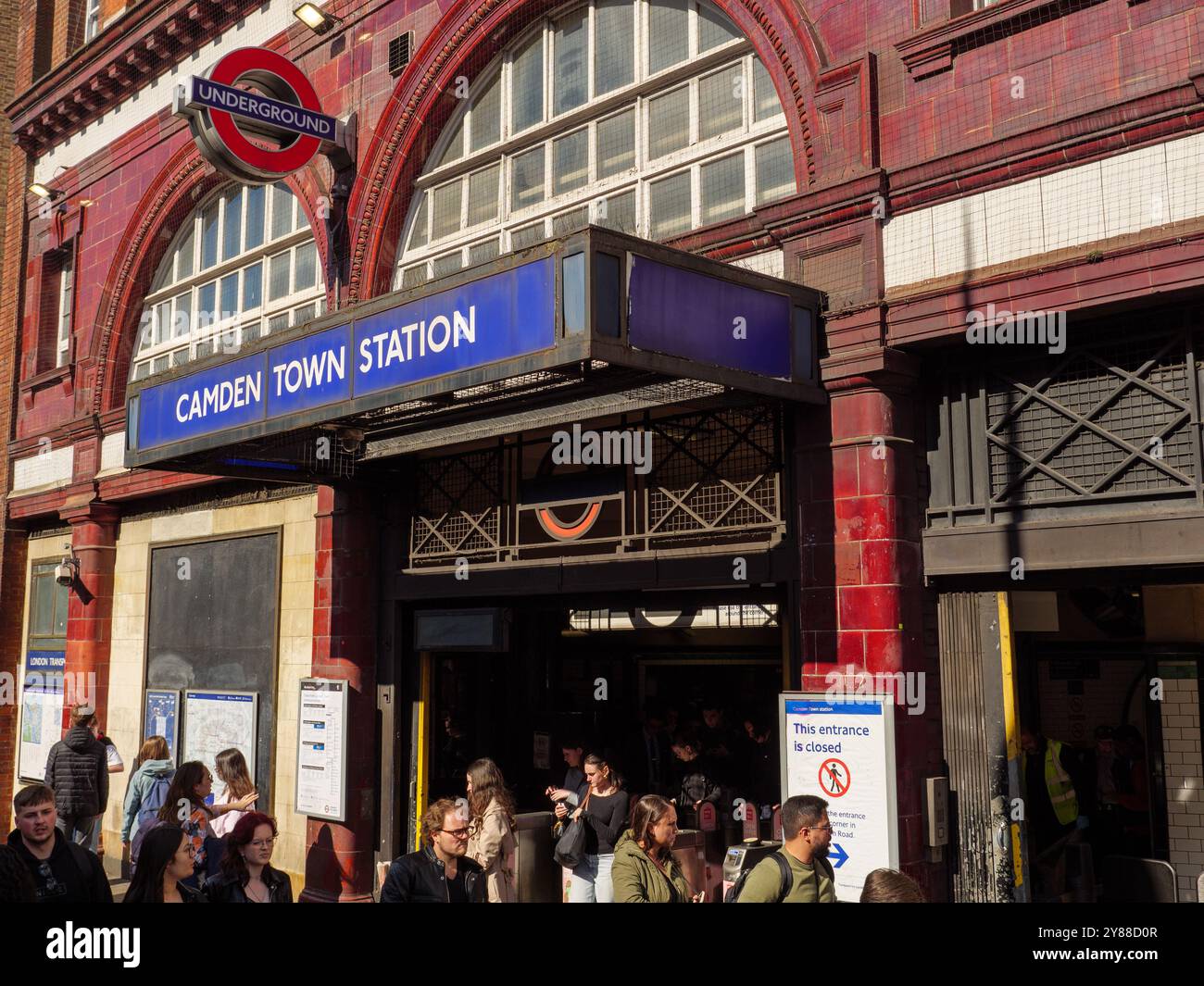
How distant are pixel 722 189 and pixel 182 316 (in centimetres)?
914

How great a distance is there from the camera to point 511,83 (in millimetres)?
11859

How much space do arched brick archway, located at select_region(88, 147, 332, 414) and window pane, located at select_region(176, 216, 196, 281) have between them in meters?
0.15

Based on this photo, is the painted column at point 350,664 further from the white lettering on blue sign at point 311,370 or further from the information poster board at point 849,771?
the information poster board at point 849,771

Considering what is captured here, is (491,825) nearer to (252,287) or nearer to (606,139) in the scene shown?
(606,139)

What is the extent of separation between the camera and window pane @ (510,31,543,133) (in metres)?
→ 11.6

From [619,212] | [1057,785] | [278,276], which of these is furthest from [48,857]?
[278,276]

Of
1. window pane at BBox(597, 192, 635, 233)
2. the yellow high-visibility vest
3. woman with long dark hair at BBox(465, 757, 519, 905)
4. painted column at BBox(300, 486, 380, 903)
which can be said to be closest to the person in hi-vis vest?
the yellow high-visibility vest

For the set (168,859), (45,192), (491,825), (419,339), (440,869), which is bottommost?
(491,825)

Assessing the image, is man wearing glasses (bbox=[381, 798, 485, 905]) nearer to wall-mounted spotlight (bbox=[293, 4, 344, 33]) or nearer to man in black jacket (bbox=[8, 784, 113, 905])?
man in black jacket (bbox=[8, 784, 113, 905])

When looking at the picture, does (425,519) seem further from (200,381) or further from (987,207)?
(987,207)

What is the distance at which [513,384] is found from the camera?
9156 mm

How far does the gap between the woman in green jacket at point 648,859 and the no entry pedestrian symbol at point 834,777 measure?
2.02 m

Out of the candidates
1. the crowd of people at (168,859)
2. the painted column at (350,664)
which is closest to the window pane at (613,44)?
the painted column at (350,664)
